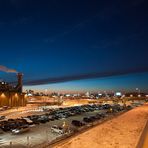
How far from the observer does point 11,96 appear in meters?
104

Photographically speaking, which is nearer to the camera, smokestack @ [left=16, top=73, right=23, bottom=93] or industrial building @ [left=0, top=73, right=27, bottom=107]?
industrial building @ [left=0, top=73, right=27, bottom=107]

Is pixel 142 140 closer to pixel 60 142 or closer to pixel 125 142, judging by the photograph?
pixel 125 142

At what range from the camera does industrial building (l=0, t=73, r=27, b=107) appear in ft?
326

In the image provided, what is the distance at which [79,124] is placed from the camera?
5303 cm

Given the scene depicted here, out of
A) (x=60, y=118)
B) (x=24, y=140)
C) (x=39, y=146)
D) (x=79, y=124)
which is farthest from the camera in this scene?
(x=60, y=118)

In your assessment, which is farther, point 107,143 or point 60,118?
point 60,118

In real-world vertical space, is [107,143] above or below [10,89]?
below

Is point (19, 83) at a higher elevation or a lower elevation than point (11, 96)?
higher

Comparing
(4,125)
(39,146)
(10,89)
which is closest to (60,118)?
(4,125)

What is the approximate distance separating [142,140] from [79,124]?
760 inches

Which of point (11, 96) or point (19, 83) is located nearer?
point (11, 96)

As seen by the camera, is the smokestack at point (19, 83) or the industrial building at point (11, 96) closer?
the industrial building at point (11, 96)

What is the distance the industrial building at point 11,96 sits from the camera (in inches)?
3917

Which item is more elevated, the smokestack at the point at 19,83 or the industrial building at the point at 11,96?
the smokestack at the point at 19,83
